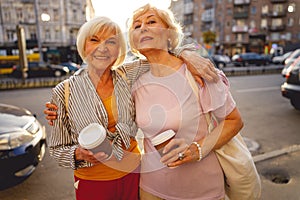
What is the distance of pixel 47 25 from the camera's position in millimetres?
35375

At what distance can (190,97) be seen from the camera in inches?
54.0

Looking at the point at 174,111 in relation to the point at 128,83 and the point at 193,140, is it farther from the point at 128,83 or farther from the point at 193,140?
the point at 128,83

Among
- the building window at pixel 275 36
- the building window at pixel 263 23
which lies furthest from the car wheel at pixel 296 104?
the building window at pixel 275 36

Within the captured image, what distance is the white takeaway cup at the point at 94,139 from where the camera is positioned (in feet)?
4.03

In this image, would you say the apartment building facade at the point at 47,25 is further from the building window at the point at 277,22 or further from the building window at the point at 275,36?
the building window at the point at 275,36

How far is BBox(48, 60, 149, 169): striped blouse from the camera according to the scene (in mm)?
1420

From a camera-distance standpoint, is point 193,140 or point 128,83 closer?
point 193,140

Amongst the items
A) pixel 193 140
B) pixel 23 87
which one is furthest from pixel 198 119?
pixel 23 87

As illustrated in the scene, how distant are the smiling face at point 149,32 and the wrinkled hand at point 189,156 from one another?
1.90 ft

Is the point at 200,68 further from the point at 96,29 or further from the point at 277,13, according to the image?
the point at 277,13

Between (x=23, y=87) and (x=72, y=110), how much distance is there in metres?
12.3

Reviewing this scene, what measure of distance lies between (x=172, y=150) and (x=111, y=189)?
1.68ft

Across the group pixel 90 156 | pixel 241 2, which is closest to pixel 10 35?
pixel 241 2

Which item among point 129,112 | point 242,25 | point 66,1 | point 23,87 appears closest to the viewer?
point 129,112
